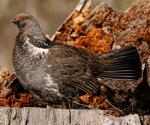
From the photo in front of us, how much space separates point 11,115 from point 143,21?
257cm

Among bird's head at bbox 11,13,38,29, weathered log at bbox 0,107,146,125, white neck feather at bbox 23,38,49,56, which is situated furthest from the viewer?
bird's head at bbox 11,13,38,29

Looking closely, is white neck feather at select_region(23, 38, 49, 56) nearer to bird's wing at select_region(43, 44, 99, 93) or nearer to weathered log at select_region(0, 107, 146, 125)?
bird's wing at select_region(43, 44, 99, 93)

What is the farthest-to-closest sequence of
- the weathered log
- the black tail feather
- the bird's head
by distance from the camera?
the bird's head
the black tail feather
the weathered log

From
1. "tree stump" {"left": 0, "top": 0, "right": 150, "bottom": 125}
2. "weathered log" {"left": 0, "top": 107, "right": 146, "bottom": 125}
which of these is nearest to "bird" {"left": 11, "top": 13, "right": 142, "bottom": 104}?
"tree stump" {"left": 0, "top": 0, "right": 150, "bottom": 125}

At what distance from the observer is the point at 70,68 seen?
6789 mm

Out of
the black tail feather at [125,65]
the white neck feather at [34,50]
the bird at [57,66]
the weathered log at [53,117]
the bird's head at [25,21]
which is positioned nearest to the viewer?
the weathered log at [53,117]

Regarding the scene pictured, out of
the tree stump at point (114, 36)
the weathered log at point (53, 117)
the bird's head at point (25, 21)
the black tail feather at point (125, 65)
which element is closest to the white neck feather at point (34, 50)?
the bird's head at point (25, 21)

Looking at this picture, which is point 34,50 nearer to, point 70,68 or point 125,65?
point 70,68

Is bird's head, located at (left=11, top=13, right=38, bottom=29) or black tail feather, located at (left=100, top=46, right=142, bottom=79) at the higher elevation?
bird's head, located at (left=11, top=13, right=38, bottom=29)

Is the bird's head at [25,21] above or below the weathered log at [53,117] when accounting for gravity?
above

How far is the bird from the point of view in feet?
21.5

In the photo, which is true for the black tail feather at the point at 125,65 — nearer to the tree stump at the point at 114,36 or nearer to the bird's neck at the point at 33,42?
the tree stump at the point at 114,36

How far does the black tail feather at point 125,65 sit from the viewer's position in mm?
6824

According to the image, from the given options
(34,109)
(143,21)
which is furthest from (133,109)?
(34,109)
